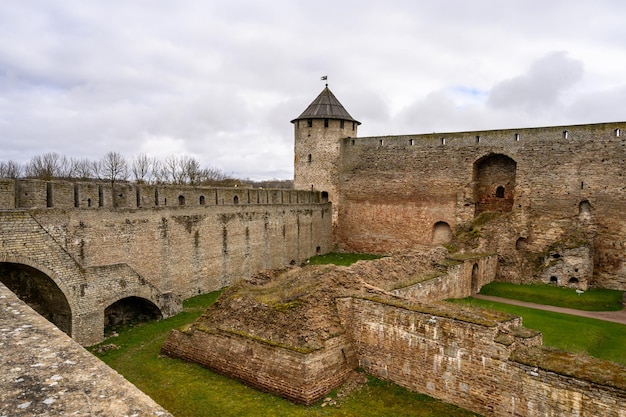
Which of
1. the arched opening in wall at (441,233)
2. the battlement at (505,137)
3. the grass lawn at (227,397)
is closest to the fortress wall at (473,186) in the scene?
the battlement at (505,137)

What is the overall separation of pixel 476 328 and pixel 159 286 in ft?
34.2

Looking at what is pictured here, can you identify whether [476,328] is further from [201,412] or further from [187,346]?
[187,346]

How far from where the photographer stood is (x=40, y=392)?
304cm

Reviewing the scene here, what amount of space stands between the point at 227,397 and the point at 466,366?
4.25 meters

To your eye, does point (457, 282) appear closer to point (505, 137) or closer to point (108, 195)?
point (505, 137)

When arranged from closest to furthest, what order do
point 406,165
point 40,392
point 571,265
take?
point 40,392 → point 571,265 → point 406,165

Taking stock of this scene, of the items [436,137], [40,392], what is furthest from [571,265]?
[40,392]

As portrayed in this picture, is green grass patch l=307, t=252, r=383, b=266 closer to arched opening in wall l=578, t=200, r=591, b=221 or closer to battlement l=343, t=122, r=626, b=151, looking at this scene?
battlement l=343, t=122, r=626, b=151

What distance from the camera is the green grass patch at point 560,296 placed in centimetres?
1548

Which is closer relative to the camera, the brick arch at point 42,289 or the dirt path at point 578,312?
the brick arch at point 42,289

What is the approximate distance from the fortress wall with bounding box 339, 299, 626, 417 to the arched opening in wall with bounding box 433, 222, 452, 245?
46.5 ft

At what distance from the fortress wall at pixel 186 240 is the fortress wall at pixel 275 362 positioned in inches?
180

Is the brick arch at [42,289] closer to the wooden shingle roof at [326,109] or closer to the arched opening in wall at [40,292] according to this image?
the arched opening in wall at [40,292]

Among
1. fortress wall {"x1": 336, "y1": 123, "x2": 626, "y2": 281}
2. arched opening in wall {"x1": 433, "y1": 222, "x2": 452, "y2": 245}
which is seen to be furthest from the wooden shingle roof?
arched opening in wall {"x1": 433, "y1": 222, "x2": 452, "y2": 245}
